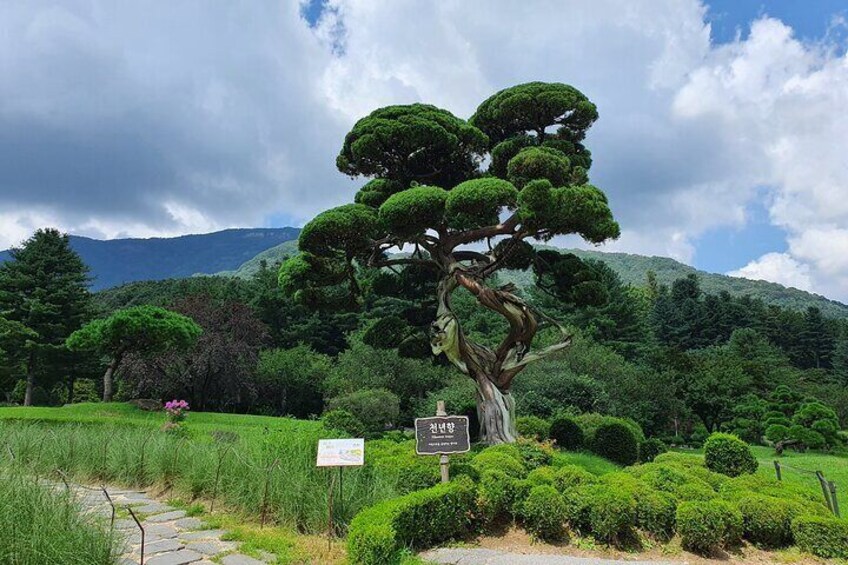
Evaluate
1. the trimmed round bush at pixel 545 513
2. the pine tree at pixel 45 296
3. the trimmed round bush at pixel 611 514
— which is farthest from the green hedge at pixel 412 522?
the pine tree at pixel 45 296

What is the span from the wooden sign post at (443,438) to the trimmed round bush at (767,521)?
108 inches

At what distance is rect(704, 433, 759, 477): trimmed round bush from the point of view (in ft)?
24.2

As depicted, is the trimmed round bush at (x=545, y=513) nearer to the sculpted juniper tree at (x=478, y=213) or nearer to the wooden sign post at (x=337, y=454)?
the wooden sign post at (x=337, y=454)

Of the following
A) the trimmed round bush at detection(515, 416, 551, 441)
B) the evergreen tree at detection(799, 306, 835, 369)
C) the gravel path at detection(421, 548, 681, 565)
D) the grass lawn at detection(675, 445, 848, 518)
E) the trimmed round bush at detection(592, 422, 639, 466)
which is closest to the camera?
the gravel path at detection(421, 548, 681, 565)

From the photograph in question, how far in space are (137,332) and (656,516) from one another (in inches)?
715

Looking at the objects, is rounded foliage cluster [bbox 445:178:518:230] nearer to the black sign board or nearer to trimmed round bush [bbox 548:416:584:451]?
the black sign board

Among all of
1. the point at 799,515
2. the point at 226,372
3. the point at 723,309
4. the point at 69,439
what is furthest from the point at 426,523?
the point at 723,309

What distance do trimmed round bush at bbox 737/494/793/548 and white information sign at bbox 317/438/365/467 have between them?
372cm

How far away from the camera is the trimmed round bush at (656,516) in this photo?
516cm

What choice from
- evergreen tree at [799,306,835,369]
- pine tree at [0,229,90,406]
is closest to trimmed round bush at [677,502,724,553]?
pine tree at [0,229,90,406]

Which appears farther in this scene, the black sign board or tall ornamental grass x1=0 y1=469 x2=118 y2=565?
the black sign board

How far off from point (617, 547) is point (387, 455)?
9.57ft

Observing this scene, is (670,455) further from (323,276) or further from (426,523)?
(323,276)

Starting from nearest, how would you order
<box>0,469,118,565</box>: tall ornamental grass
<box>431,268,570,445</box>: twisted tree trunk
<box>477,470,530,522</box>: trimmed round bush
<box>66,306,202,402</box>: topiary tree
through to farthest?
<box>0,469,118,565</box>: tall ornamental grass
<box>477,470,530,522</box>: trimmed round bush
<box>431,268,570,445</box>: twisted tree trunk
<box>66,306,202,402</box>: topiary tree
